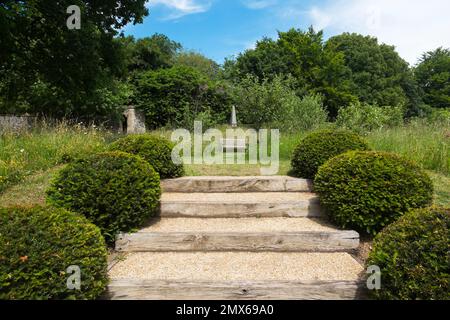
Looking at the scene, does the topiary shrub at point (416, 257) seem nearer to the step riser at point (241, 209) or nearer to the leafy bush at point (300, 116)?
the step riser at point (241, 209)

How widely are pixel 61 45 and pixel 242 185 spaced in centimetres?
756

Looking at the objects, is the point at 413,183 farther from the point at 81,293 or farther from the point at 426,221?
the point at 81,293

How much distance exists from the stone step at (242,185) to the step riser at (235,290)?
2.25 meters

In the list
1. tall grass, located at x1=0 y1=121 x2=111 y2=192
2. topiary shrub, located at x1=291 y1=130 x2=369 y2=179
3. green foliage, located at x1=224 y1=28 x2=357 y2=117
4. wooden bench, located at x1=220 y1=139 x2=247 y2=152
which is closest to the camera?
topiary shrub, located at x1=291 y1=130 x2=369 y2=179

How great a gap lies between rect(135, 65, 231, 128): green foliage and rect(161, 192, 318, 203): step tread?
10673mm

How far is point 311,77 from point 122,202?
80.5 feet

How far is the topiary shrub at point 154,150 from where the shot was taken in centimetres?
482

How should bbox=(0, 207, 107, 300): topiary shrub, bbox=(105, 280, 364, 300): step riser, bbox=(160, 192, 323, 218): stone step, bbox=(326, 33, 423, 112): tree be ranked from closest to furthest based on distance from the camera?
bbox=(0, 207, 107, 300): topiary shrub, bbox=(105, 280, 364, 300): step riser, bbox=(160, 192, 323, 218): stone step, bbox=(326, 33, 423, 112): tree

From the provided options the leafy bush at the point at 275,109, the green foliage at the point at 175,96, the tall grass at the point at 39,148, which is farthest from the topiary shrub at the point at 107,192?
the green foliage at the point at 175,96

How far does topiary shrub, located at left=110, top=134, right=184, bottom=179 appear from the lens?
4.82 m

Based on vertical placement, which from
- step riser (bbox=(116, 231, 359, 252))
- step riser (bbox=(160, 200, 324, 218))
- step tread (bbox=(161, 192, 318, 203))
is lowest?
step riser (bbox=(116, 231, 359, 252))

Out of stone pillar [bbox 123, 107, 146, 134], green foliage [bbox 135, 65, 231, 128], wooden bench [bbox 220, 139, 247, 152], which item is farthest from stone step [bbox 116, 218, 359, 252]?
stone pillar [bbox 123, 107, 146, 134]

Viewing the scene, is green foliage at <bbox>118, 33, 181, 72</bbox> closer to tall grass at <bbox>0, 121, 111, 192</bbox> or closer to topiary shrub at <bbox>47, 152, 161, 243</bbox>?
tall grass at <bbox>0, 121, 111, 192</bbox>

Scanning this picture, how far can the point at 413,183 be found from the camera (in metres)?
3.40
